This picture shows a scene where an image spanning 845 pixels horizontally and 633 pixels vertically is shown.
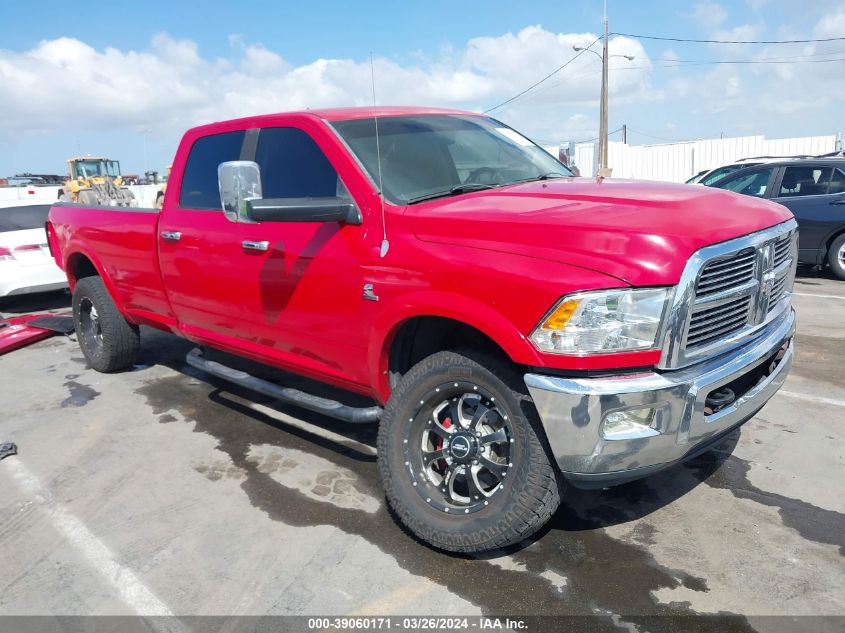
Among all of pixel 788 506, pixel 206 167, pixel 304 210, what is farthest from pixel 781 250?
pixel 206 167

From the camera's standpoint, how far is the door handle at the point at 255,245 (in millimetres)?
3699

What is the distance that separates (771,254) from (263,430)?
321cm

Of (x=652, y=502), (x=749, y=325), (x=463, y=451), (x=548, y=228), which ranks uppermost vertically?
(x=548, y=228)

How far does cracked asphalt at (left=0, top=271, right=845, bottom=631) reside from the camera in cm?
269

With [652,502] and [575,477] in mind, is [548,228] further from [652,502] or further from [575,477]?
[652,502]

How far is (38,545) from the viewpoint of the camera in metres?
3.25

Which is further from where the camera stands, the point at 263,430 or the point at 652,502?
the point at 263,430

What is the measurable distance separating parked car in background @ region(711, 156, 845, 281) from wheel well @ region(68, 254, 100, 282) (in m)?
8.48

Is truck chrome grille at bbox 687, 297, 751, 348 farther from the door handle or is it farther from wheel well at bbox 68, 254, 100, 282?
wheel well at bbox 68, 254, 100, 282

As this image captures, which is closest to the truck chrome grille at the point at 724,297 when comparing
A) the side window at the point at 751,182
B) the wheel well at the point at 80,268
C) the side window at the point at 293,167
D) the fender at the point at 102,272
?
the side window at the point at 293,167

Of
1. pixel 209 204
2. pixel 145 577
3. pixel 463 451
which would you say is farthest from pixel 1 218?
pixel 463 451

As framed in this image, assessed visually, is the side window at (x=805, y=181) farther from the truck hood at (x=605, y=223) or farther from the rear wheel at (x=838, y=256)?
the truck hood at (x=605, y=223)

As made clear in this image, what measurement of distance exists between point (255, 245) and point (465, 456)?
172 centimetres

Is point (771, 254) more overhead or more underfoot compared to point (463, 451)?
more overhead
